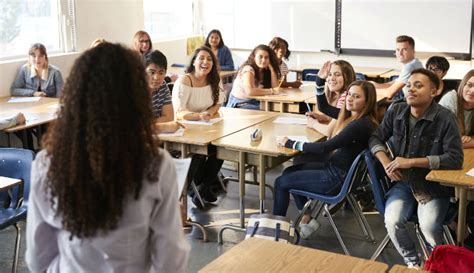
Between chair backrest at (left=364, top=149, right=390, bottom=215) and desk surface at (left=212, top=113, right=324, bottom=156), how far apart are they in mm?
Result: 502

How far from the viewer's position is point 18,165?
11.5 feet

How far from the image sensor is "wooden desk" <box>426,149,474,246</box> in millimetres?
3087

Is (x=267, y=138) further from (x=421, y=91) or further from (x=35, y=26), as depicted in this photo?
(x=35, y=26)

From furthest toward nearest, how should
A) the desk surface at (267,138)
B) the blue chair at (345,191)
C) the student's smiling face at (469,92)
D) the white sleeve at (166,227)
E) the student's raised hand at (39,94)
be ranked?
1. the student's raised hand at (39,94)
2. the desk surface at (267,138)
3. the student's smiling face at (469,92)
4. the blue chair at (345,191)
5. the white sleeve at (166,227)

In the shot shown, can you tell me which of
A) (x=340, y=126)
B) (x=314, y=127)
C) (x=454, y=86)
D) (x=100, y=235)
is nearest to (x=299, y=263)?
(x=100, y=235)

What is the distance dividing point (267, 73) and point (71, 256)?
4.86 m

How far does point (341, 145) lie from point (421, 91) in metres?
0.59

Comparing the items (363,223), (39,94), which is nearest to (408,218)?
(363,223)

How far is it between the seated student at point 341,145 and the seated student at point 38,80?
310 centimetres

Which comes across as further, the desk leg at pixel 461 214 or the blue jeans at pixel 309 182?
the blue jeans at pixel 309 182

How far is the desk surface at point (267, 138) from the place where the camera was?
3859mm

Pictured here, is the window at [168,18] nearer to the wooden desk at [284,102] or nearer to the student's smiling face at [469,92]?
the wooden desk at [284,102]

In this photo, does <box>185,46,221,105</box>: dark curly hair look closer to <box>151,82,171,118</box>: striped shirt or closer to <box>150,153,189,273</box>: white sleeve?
<box>151,82,171,118</box>: striped shirt

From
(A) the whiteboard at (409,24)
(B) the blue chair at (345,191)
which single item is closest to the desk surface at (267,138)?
(B) the blue chair at (345,191)
